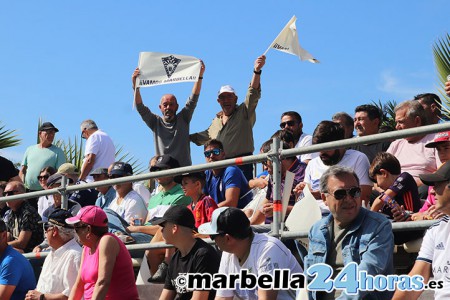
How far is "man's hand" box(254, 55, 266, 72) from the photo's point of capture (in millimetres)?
10422

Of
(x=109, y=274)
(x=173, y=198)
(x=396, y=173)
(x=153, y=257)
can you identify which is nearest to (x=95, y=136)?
(x=173, y=198)

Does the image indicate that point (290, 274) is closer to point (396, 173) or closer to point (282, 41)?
point (396, 173)

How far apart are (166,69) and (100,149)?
175cm

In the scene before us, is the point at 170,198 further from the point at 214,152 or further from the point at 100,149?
the point at 100,149

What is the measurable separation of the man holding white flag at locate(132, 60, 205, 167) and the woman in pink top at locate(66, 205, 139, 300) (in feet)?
10.1

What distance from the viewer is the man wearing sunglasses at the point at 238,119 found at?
1057 centimetres

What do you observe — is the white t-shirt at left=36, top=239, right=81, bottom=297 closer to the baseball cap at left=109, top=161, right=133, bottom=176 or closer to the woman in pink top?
the woman in pink top

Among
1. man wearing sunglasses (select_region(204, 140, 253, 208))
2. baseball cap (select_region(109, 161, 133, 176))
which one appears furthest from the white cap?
baseball cap (select_region(109, 161, 133, 176))

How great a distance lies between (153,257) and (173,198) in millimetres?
953

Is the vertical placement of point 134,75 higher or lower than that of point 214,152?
higher

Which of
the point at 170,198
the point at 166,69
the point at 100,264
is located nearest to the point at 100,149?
the point at 166,69

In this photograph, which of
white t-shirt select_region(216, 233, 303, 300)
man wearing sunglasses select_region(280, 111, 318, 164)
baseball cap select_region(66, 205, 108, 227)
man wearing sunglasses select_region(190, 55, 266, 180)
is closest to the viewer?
white t-shirt select_region(216, 233, 303, 300)

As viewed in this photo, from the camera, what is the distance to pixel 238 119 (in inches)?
419

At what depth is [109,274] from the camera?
749 cm
